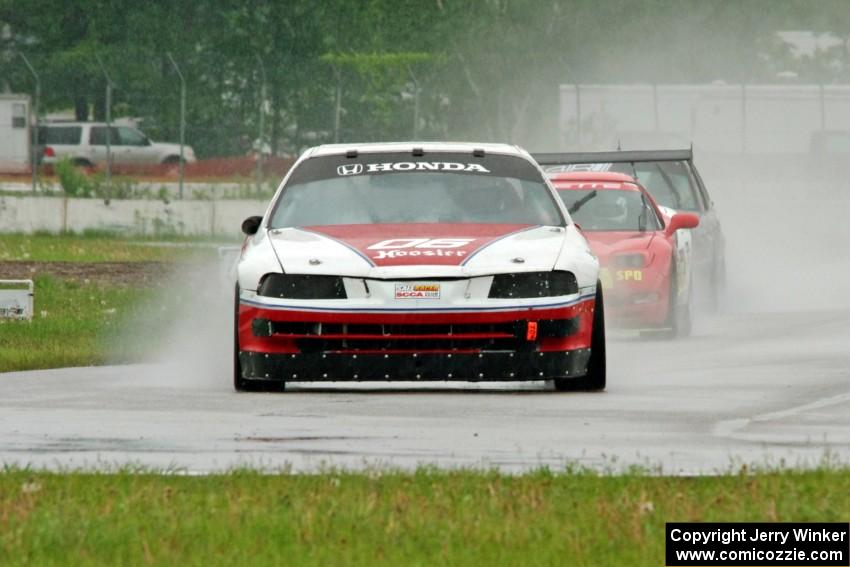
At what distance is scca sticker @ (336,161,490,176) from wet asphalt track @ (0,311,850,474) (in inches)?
52.4

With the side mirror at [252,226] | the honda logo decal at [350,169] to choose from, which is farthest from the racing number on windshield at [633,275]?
the side mirror at [252,226]

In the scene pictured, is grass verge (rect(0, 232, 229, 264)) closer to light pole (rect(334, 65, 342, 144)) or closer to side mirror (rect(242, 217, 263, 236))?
light pole (rect(334, 65, 342, 144))

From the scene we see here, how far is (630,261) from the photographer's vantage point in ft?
64.1

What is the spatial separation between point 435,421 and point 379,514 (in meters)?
3.53

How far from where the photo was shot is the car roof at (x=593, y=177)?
20953 mm

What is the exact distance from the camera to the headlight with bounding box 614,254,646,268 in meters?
19.5

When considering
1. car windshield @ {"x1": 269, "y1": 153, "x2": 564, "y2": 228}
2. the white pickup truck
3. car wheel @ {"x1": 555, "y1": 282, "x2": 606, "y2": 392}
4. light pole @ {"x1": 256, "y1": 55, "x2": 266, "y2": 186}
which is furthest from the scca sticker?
the white pickup truck

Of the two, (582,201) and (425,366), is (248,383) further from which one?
(582,201)

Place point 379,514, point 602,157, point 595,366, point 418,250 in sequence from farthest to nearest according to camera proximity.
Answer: point 602,157 < point 595,366 < point 418,250 < point 379,514

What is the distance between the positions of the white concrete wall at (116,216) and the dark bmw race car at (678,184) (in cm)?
1436

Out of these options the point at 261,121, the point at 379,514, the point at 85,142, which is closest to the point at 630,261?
the point at 379,514

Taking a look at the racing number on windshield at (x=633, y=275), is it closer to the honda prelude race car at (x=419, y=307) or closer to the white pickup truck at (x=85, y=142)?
the honda prelude race car at (x=419, y=307)

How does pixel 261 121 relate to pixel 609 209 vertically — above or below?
above

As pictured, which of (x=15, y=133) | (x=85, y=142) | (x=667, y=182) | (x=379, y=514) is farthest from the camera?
(x=85, y=142)
